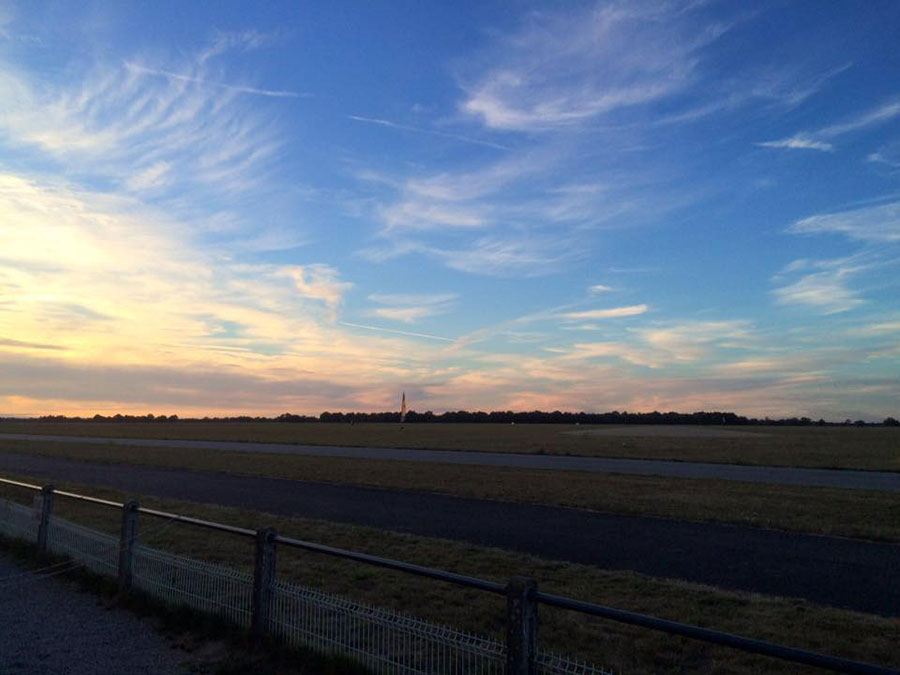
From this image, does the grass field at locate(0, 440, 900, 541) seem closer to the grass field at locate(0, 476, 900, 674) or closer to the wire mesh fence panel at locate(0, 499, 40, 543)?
the grass field at locate(0, 476, 900, 674)

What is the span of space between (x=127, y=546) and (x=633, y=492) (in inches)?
Answer: 539

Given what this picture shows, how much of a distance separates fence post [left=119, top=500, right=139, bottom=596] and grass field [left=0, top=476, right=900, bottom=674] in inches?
79.7

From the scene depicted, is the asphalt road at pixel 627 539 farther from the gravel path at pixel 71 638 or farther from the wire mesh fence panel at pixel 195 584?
the gravel path at pixel 71 638

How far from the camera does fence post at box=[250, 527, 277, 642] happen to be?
6.24 meters

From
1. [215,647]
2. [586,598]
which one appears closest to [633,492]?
[586,598]

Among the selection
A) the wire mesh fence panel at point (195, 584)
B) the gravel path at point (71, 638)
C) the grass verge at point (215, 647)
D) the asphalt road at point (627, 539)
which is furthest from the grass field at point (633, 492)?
the gravel path at point (71, 638)

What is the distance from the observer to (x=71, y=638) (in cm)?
636

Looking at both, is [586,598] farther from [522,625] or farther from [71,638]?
[71,638]

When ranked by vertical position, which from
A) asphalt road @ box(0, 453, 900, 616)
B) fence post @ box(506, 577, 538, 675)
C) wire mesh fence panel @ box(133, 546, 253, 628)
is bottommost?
asphalt road @ box(0, 453, 900, 616)

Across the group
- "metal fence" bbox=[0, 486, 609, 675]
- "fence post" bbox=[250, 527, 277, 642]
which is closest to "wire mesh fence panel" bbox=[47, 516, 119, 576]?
"metal fence" bbox=[0, 486, 609, 675]

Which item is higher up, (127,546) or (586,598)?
(127,546)

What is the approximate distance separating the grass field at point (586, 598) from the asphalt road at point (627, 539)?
81 cm

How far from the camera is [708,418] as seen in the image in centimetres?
12262


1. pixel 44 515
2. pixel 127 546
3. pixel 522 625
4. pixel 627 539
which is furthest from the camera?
pixel 627 539
